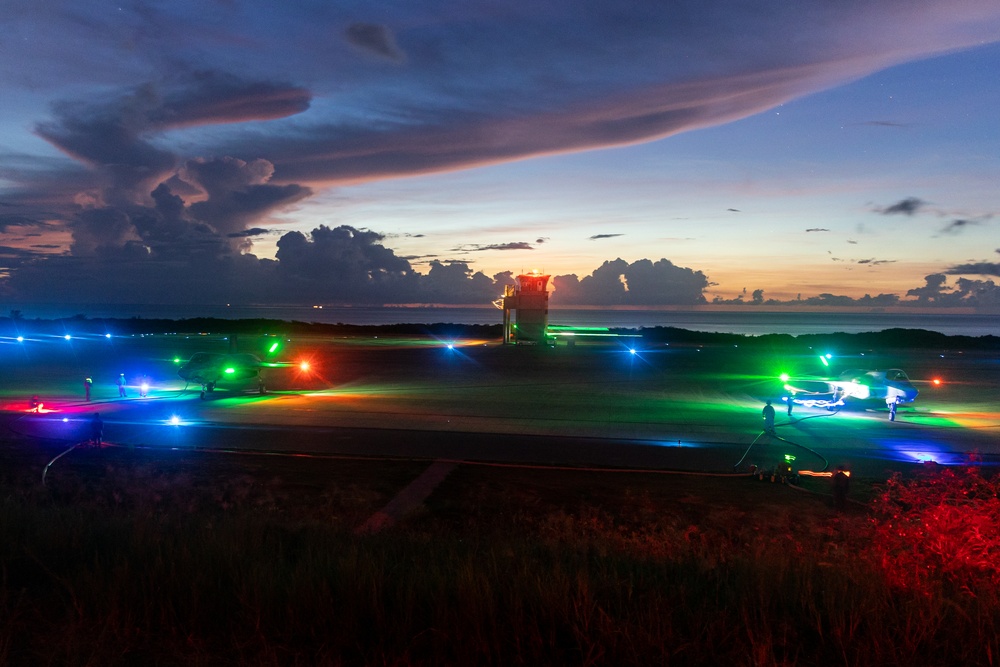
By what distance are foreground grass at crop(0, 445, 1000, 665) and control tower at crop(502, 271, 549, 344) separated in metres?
55.3

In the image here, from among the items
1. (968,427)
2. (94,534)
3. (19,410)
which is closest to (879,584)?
(94,534)

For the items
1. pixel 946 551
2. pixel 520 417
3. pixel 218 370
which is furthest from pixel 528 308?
pixel 946 551

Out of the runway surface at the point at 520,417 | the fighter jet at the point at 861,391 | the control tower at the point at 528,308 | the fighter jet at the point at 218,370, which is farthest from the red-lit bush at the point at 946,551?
the control tower at the point at 528,308

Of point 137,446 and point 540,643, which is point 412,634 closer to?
point 540,643

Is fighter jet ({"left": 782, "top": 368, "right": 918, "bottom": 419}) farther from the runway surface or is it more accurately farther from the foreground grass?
the foreground grass

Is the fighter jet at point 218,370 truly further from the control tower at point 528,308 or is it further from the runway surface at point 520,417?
the control tower at point 528,308

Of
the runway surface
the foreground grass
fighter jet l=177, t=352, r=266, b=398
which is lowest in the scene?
the runway surface

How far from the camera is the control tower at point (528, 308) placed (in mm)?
63719

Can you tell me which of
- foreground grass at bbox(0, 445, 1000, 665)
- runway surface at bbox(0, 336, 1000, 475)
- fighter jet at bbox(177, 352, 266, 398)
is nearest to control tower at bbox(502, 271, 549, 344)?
runway surface at bbox(0, 336, 1000, 475)

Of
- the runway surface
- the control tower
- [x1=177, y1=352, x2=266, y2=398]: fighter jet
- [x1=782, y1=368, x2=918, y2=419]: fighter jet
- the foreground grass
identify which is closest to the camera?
the foreground grass

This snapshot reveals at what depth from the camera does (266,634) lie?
474 centimetres

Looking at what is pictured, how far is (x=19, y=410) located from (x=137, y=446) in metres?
8.32

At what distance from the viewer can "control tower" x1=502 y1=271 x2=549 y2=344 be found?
63.7m

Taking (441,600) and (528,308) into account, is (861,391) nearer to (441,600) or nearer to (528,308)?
(441,600)
